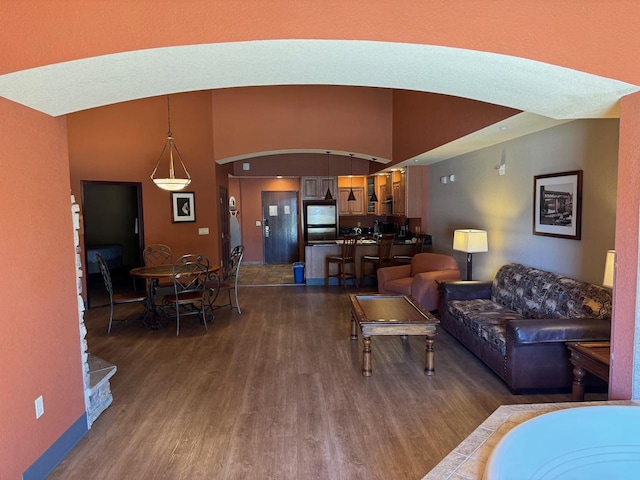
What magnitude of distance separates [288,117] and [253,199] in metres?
3.28

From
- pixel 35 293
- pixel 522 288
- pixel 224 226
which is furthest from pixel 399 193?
pixel 35 293

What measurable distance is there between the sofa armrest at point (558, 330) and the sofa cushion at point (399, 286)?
2443 millimetres

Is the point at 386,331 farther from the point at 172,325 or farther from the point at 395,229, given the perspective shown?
the point at 395,229

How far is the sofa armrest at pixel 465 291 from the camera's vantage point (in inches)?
183

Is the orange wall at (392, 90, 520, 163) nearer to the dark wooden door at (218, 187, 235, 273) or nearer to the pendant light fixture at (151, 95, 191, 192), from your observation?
the pendant light fixture at (151, 95, 191, 192)

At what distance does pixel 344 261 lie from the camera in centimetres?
724

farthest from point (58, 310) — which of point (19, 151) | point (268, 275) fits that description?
point (268, 275)

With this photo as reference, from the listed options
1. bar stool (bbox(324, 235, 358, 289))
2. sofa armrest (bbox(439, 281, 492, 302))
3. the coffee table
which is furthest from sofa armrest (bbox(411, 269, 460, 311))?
bar stool (bbox(324, 235, 358, 289))

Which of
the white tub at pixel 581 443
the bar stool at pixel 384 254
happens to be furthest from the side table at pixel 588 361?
the bar stool at pixel 384 254

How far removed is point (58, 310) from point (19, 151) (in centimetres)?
98

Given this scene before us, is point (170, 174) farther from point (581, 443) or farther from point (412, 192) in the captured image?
point (581, 443)

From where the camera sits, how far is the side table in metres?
2.46

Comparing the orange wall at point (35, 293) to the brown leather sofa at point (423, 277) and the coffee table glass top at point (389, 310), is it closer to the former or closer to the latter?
the coffee table glass top at point (389, 310)

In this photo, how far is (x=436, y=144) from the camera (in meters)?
5.30
